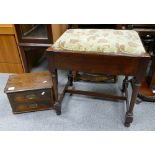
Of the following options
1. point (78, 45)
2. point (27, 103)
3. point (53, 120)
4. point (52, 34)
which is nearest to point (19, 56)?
point (52, 34)

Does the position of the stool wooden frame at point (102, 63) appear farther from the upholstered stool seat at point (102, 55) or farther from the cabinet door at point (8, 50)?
the cabinet door at point (8, 50)

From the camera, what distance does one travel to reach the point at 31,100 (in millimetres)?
1384

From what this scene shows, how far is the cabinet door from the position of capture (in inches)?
66.8

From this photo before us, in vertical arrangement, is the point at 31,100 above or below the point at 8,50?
below

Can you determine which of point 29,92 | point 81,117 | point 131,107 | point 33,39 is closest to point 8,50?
point 33,39

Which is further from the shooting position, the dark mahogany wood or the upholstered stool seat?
the dark mahogany wood

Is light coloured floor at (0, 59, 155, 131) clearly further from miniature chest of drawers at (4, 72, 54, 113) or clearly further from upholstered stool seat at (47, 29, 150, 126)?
upholstered stool seat at (47, 29, 150, 126)

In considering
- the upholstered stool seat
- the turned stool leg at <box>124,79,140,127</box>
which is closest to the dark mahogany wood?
the upholstered stool seat

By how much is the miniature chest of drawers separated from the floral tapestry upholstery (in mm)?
419

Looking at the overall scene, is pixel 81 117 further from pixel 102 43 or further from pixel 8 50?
pixel 8 50

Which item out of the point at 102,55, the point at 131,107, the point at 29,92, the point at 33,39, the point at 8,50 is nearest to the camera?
the point at 102,55

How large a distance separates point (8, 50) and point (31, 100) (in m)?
0.70
